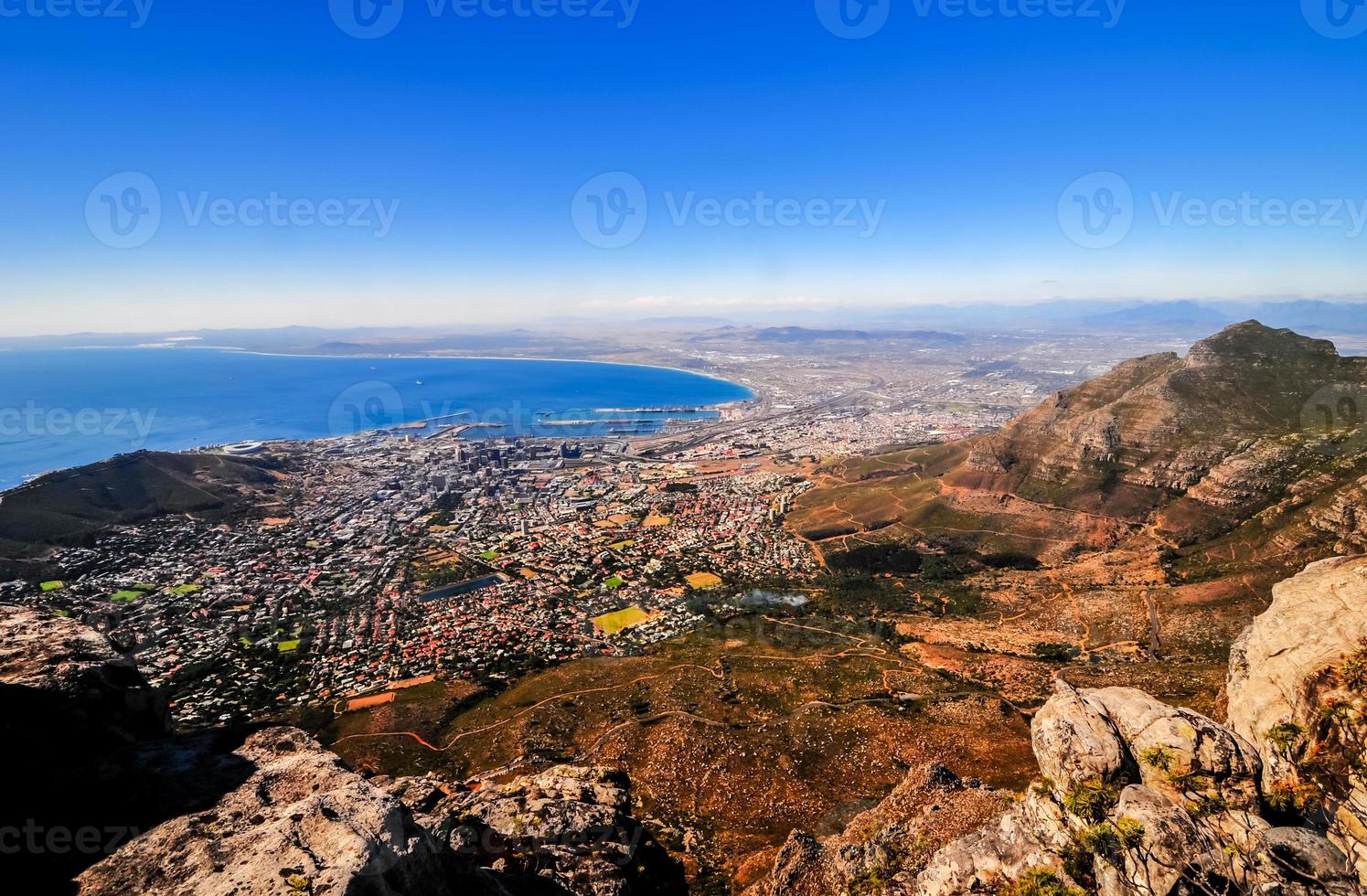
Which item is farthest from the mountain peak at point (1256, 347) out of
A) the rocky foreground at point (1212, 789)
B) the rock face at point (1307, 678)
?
the rocky foreground at point (1212, 789)

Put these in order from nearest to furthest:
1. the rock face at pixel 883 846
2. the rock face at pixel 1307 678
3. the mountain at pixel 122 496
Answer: the rock face at pixel 1307 678
the rock face at pixel 883 846
the mountain at pixel 122 496

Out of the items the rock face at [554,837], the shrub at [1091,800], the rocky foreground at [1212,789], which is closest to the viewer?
the rocky foreground at [1212,789]

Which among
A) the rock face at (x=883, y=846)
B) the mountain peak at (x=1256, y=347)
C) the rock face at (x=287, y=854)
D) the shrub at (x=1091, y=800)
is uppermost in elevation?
the mountain peak at (x=1256, y=347)

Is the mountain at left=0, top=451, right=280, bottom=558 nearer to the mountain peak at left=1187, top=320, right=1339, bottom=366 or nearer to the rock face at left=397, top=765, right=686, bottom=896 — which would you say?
the rock face at left=397, top=765, right=686, bottom=896

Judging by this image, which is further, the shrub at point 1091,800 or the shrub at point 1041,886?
the shrub at point 1091,800

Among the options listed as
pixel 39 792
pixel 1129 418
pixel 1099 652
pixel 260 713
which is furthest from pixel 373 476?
pixel 1129 418

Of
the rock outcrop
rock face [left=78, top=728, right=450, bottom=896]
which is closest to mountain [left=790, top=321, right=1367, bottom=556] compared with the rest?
the rock outcrop

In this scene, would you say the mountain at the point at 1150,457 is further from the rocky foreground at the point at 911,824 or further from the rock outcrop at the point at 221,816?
the rock outcrop at the point at 221,816
